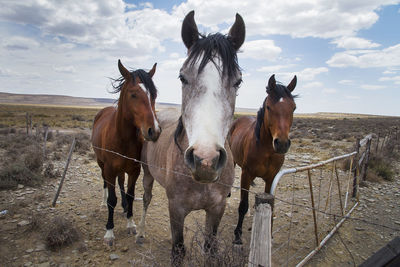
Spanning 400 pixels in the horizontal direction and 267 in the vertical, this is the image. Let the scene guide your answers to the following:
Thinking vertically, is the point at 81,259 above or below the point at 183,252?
below

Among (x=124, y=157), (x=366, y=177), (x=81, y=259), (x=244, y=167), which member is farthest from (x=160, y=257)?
(x=366, y=177)

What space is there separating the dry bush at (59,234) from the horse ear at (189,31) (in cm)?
320

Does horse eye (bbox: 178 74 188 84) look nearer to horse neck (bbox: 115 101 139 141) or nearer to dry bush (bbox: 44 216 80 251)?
horse neck (bbox: 115 101 139 141)

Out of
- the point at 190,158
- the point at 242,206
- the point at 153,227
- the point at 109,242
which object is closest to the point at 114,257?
the point at 109,242

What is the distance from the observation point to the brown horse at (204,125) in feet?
4.13

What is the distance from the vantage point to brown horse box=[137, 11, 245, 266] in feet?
4.13

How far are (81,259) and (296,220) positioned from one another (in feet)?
12.2

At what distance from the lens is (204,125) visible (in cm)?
131

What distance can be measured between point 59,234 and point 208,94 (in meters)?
3.22

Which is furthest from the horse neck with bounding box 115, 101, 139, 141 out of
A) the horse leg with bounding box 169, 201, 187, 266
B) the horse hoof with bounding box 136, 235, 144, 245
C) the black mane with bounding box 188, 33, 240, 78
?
the black mane with bounding box 188, 33, 240, 78

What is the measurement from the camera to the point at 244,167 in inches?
141

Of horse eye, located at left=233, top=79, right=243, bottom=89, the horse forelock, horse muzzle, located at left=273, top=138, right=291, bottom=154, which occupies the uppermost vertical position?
horse eye, located at left=233, top=79, right=243, bottom=89

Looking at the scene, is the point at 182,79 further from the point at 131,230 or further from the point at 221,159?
the point at 131,230

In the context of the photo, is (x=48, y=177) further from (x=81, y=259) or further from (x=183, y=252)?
(x=183, y=252)
